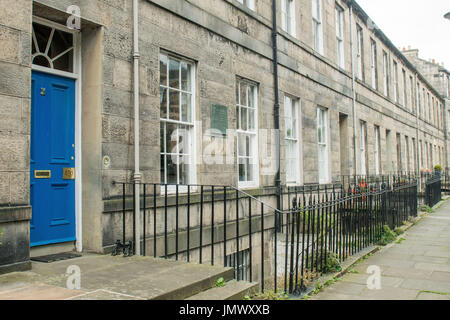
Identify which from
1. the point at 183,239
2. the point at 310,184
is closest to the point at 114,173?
the point at 183,239

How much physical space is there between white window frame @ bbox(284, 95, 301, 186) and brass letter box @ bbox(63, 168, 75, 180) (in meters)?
6.43

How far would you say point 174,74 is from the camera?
23.4ft

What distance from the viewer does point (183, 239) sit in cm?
664

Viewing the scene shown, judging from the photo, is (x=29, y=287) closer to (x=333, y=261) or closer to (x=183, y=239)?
(x=183, y=239)

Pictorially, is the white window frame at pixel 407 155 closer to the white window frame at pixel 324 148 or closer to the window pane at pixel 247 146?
the white window frame at pixel 324 148

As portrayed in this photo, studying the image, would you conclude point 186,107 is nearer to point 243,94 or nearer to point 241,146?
point 241,146

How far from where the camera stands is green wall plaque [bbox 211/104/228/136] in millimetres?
7801

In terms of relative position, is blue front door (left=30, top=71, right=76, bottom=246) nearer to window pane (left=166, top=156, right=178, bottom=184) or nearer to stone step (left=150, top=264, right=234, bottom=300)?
window pane (left=166, top=156, right=178, bottom=184)

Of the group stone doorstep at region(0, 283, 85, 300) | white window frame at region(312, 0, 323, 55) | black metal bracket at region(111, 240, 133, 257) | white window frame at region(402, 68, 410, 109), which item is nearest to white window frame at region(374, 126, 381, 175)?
white window frame at region(402, 68, 410, 109)

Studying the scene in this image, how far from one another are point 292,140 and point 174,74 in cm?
514

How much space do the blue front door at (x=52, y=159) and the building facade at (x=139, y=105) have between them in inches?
0.5

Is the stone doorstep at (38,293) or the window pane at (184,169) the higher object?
the window pane at (184,169)

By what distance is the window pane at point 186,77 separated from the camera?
24.1 feet

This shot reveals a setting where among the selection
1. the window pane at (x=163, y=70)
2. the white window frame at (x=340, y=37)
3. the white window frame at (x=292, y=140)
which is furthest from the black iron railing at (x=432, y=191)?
the window pane at (x=163, y=70)
